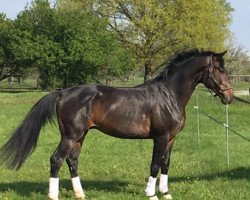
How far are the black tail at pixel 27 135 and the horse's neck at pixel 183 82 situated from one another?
6.10 ft

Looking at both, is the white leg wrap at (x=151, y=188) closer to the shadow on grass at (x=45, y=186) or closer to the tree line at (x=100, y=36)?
the shadow on grass at (x=45, y=186)

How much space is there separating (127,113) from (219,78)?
1.60 m

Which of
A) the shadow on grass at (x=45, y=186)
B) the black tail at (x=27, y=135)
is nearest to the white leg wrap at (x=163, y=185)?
the shadow on grass at (x=45, y=186)

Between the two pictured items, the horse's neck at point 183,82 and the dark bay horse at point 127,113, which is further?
the horse's neck at point 183,82

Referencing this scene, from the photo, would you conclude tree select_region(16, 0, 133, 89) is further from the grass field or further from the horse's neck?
the horse's neck

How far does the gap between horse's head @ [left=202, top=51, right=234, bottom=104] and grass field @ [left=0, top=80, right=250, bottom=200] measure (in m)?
1.61

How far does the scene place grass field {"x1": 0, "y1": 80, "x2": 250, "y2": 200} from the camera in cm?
757

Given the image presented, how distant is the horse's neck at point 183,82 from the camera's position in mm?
7371

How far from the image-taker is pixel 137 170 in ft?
32.2

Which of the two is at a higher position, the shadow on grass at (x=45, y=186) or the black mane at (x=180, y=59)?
the black mane at (x=180, y=59)

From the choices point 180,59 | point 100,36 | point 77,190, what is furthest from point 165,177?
point 100,36

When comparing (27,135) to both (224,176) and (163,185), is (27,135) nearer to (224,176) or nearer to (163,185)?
Result: (163,185)

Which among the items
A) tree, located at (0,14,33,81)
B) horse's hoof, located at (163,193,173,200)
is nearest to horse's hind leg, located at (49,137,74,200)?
horse's hoof, located at (163,193,173,200)

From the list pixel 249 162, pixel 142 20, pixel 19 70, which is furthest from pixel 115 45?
pixel 249 162
